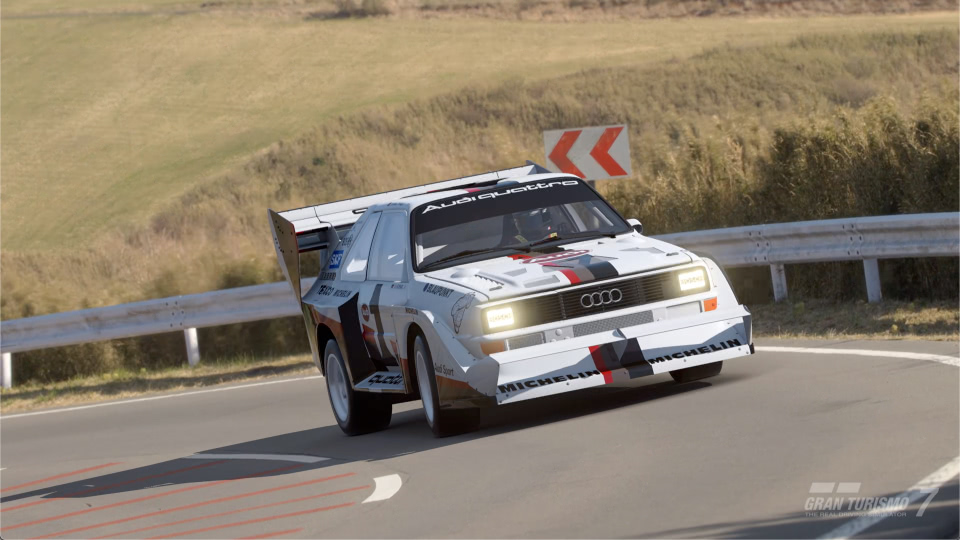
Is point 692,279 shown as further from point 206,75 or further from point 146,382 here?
point 206,75

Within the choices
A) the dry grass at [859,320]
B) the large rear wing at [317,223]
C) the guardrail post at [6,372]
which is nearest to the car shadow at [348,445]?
the large rear wing at [317,223]

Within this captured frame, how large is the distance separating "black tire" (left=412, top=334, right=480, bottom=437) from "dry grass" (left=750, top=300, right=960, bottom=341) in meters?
4.09

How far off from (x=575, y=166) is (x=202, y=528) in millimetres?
8652

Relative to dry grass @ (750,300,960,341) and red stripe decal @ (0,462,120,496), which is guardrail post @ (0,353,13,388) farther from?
dry grass @ (750,300,960,341)

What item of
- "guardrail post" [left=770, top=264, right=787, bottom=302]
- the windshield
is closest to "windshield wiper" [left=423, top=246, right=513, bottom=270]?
the windshield

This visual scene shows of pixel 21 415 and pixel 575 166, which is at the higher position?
pixel 575 166

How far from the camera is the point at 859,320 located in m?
13.2

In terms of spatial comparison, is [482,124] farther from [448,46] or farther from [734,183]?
[734,183]

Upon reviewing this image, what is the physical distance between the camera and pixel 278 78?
2502 inches

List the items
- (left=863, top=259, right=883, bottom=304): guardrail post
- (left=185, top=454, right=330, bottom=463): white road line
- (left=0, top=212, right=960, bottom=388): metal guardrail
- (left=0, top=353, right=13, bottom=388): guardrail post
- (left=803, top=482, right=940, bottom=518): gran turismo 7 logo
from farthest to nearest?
(left=0, top=353, right=13, bottom=388): guardrail post, (left=863, top=259, right=883, bottom=304): guardrail post, (left=0, top=212, right=960, bottom=388): metal guardrail, (left=185, top=454, right=330, bottom=463): white road line, (left=803, top=482, right=940, bottom=518): gran turismo 7 logo

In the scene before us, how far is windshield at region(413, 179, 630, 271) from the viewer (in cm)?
1054

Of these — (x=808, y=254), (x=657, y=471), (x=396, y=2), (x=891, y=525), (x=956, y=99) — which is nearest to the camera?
(x=891, y=525)

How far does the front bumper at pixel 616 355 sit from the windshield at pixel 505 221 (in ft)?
3.87

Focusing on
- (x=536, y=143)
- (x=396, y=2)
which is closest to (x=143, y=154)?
(x=536, y=143)
